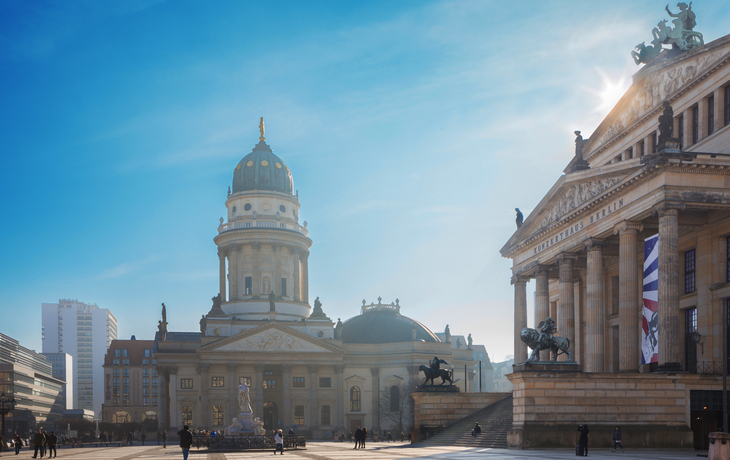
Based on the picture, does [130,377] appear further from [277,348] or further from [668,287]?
[668,287]

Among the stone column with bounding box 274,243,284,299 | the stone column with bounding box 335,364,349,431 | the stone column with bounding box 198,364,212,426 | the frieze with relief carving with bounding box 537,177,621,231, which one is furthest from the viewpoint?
the stone column with bounding box 274,243,284,299

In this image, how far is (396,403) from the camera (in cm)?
10681

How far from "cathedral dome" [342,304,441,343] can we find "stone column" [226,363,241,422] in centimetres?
2125

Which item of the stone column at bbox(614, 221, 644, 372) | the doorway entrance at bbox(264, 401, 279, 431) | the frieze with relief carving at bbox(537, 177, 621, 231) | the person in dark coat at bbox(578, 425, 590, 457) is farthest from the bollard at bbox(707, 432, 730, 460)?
the doorway entrance at bbox(264, 401, 279, 431)

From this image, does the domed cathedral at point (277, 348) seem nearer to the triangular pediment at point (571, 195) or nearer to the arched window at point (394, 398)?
the arched window at point (394, 398)

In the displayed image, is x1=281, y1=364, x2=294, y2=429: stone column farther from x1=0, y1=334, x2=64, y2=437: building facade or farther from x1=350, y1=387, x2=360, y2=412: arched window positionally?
x1=0, y1=334, x2=64, y2=437: building facade

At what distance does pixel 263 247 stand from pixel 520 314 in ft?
204

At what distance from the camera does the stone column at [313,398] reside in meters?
104

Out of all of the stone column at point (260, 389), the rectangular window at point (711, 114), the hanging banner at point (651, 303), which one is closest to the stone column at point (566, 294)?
the hanging banner at point (651, 303)

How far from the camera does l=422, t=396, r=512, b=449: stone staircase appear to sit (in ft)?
148

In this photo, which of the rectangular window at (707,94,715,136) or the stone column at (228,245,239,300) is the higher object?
the rectangular window at (707,94,715,136)

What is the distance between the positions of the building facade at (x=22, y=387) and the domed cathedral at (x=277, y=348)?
50700 millimetres

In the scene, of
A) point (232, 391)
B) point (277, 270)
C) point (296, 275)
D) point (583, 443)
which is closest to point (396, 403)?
point (232, 391)

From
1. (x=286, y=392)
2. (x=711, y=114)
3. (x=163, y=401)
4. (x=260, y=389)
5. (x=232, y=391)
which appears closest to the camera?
(x=711, y=114)
